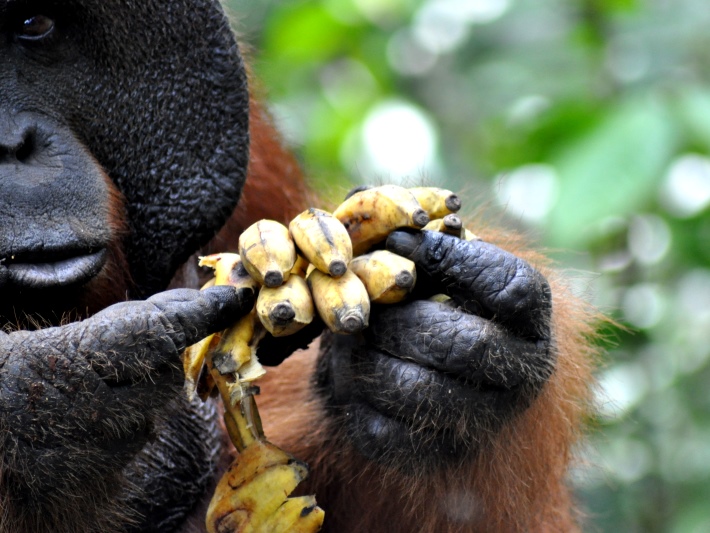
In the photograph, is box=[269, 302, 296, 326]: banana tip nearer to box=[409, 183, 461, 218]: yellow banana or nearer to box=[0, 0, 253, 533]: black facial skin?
box=[0, 0, 253, 533]: black facial skin

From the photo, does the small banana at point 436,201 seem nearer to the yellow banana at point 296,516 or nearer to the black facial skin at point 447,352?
the black facial skin at point 447,352

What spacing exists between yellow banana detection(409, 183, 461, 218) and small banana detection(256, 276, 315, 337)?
34 centimetres

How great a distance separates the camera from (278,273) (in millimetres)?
1774

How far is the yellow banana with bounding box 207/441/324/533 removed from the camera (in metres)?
1.97

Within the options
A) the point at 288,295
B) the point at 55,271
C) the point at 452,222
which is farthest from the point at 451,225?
the point at 55,271

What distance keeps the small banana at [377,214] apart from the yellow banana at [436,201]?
0.06 metres

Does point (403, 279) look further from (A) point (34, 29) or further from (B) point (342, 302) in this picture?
(A) point (34, 29)

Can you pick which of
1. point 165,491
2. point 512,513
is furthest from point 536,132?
point 165,491

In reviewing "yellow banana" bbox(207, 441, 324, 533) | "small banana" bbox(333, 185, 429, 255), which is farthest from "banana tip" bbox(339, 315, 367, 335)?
"yellow banana" bbox(207, 441, 324, 533)

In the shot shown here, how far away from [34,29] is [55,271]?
1.79 feet

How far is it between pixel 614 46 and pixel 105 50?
3293 mm

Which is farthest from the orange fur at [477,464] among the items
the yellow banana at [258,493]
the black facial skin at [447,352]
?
the yellow banana at [258,493]

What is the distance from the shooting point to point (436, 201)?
6.65 feet

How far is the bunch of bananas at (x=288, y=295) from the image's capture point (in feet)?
5.89
